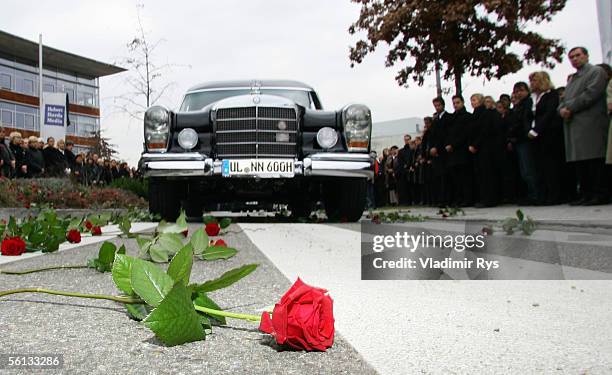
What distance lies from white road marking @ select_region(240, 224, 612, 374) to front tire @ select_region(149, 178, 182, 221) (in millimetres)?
4306

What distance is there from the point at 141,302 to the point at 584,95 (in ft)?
19.6

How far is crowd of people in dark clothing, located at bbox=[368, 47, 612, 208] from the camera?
635cm

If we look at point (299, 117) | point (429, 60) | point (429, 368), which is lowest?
point (429, 368)

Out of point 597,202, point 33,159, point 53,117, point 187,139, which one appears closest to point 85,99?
point 53,117

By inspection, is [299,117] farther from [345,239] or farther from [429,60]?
[429,60]

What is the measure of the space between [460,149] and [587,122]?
100 inches

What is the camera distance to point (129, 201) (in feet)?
36.7

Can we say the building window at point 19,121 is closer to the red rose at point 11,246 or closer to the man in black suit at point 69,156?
the man in black suit at point 69,156

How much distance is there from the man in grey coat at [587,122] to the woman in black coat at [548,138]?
507 millimetres

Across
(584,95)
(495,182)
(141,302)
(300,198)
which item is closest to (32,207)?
(300,198)

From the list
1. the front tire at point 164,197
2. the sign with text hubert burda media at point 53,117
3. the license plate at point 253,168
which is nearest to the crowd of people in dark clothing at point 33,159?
the front tire at point 164,197

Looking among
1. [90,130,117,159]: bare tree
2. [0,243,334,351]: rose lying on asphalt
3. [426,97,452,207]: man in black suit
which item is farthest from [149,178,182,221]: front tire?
[90,130,117,159]: bare tree

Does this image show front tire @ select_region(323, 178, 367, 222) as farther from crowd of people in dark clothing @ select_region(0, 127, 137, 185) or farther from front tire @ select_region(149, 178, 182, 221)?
crowd of people in dark clothing @ select_region(0, 127, 137, 185)

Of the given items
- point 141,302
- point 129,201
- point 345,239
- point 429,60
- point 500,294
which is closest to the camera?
point 141,302
